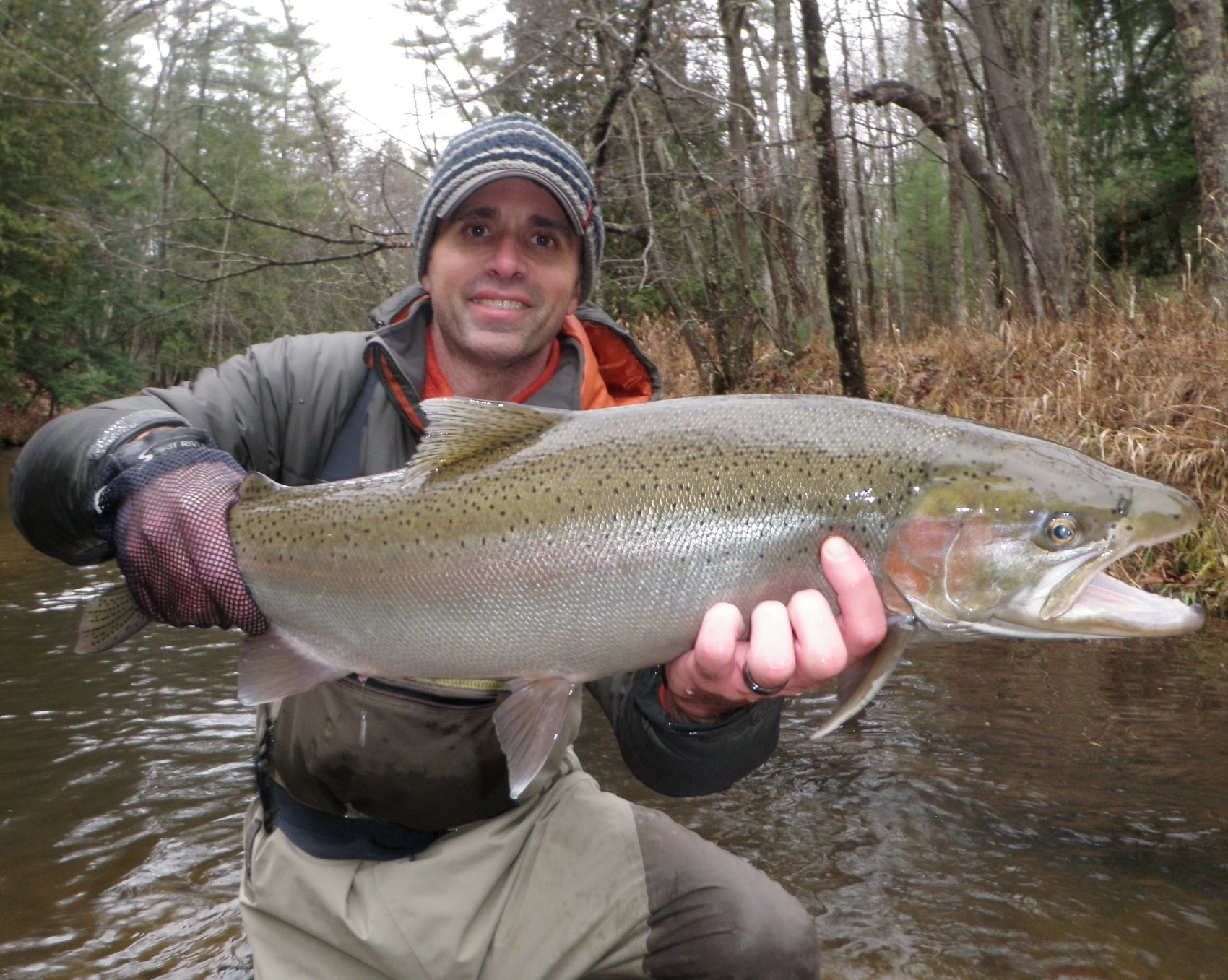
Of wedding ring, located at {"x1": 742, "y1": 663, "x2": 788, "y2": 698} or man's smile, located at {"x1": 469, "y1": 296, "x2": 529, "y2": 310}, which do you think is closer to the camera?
wedding ring, located at {"x1": 742, "y1": 663, "x2": 788, "y2": 698}

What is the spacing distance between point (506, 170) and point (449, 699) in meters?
1.39

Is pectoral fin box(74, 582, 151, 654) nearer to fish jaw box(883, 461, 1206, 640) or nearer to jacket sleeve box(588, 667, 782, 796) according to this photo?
jacket sleeve box(588, 667, 782, 796)

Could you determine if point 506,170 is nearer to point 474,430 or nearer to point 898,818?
point 474,430

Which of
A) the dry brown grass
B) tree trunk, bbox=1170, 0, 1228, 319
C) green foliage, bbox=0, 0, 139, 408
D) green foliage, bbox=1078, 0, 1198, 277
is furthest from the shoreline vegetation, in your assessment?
green foliage, bbox=0, 0, 139, 408

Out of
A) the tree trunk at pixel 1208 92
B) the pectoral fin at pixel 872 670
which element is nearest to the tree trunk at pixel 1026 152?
the tree trunk at pixel 1208 92

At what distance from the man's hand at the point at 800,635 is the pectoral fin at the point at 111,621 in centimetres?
121

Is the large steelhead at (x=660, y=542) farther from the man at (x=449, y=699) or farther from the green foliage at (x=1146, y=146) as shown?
the green foliage at (x=1146, y=146)

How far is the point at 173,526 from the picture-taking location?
2035 millimetres

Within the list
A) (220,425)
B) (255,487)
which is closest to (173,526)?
(255,487)

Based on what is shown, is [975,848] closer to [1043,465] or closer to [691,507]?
[1043,465]

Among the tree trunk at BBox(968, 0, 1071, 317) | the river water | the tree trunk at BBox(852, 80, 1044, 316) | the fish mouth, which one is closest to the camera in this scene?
the fish mouth

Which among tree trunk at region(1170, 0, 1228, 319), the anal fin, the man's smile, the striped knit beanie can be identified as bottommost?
the anal fin

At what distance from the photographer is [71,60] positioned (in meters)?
8.09

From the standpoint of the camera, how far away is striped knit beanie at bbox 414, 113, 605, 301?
2.62 metres
